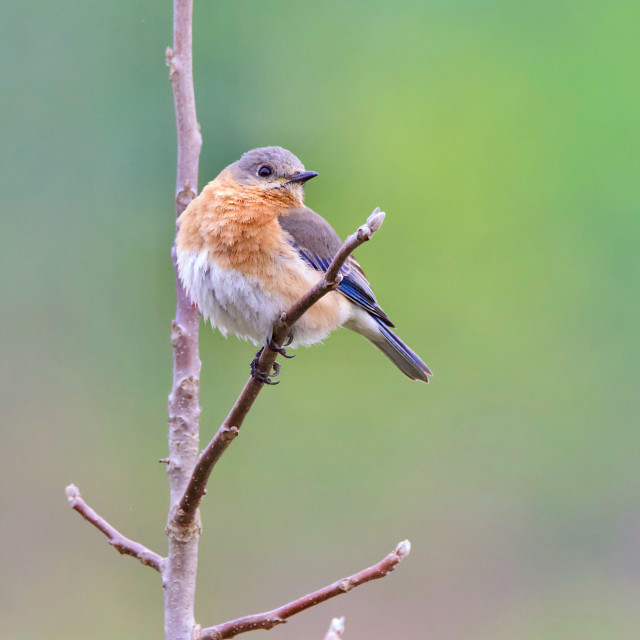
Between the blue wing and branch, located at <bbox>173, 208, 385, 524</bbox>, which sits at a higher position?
the blue wing

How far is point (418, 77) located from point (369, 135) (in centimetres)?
77

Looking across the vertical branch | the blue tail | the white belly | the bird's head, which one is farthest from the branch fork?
the blue tail

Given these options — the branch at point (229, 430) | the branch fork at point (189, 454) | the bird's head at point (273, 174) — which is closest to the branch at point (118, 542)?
the branch fork at point (189, 454)

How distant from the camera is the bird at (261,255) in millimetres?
3283

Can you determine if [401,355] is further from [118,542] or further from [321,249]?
[118,542]

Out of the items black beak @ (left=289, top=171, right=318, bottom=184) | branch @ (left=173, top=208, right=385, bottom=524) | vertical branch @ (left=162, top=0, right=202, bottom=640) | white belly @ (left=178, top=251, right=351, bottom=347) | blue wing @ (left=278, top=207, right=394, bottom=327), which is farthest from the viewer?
black beak @ (left=289, top=171, right=318, bottom=184)

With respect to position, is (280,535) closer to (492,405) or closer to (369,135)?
(492,405)

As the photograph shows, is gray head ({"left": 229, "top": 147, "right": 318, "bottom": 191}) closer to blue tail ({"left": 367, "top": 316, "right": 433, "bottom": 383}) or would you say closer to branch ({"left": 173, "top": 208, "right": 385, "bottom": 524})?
blue tail ({"left": 367, "top": 316, "right": 433, "bottom": 383})

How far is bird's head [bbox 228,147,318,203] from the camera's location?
366cm

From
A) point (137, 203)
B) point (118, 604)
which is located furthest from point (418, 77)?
point (118, 604)

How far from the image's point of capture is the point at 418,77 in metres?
7.67

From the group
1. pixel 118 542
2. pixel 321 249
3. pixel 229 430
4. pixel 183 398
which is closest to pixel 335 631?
pixel 229 430

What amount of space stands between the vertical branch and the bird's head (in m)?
0.63

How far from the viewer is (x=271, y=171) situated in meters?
3.75
